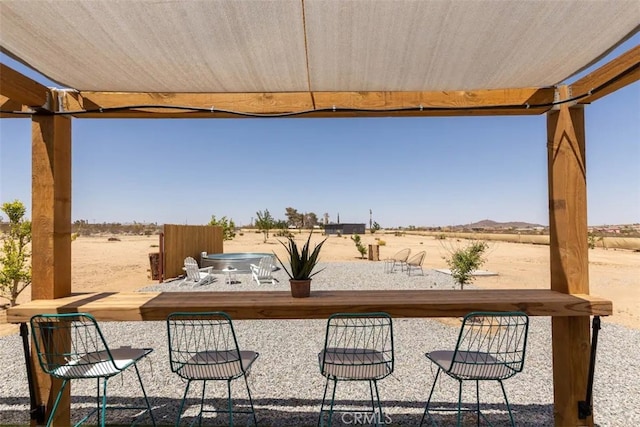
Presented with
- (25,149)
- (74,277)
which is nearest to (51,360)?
(25,149)

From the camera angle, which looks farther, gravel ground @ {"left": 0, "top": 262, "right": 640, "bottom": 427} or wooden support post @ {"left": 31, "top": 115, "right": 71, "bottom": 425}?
gravel ground @ {"left": 0, "top": 262, "right": 640, "bottom": 427}

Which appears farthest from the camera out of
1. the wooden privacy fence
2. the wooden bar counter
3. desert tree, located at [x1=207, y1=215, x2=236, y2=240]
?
desert tree, located at [x1=207, y1=215, x2=236, y2=240]

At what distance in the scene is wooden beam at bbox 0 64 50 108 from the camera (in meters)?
2.25

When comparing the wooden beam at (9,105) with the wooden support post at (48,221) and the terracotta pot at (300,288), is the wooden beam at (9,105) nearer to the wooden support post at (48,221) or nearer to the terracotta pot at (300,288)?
the wooden support post at (48,221)

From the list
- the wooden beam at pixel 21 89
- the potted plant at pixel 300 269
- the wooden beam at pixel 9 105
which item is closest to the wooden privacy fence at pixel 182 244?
the wooden beam at pixel 9 105

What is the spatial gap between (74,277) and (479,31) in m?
14.0

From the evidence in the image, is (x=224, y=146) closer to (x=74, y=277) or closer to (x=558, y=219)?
(x=74, y=277)

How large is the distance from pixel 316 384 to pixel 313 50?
2.99 meters

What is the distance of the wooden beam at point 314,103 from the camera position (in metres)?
2.75

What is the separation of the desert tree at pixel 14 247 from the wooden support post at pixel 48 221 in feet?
18.7

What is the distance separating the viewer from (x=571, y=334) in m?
2.61

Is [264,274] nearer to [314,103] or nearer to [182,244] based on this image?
[182,244]

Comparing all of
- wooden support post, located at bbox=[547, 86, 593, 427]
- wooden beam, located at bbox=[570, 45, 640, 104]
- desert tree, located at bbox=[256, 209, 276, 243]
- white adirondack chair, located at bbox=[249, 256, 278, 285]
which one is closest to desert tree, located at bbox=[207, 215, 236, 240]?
desert tree, located at bbox=[256, 209, 276, 243]

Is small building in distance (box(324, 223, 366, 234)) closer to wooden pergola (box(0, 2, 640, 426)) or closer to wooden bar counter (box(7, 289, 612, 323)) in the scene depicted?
wooden pergola (box(0, 2, 640, 426))
